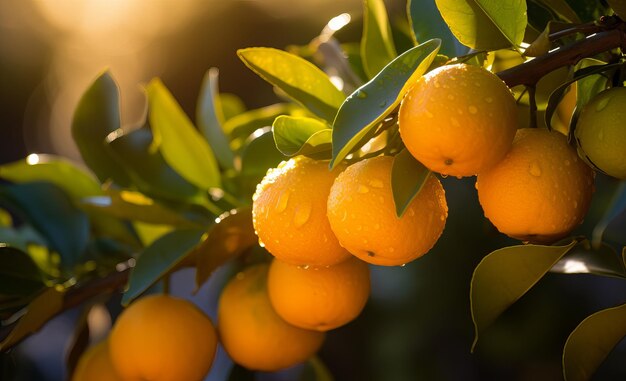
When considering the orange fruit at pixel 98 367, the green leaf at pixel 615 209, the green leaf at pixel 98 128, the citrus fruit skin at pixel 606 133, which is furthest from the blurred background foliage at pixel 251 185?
the citrus fruit skin at pixel 606 133

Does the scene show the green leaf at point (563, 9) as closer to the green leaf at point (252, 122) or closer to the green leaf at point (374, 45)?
the green leaf at point (374, 45)

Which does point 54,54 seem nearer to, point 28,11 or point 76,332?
point 28,11

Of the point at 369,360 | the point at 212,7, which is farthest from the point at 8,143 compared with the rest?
the point at 369,360

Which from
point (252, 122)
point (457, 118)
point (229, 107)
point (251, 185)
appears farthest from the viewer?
point (229, 107)

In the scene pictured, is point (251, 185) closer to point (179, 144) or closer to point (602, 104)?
point (179, 144)

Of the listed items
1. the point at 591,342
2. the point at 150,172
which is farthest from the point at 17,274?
the point at 591,342

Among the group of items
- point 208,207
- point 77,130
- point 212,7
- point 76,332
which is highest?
point 77,130

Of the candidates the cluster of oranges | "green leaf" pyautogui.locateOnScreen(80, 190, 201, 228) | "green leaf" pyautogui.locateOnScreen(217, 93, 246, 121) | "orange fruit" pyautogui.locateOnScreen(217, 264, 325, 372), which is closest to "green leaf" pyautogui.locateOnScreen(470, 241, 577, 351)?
the cluster of oranges
